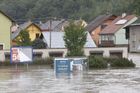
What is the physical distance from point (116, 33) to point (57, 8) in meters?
73.0

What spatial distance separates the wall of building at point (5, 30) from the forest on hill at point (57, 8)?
8079cm

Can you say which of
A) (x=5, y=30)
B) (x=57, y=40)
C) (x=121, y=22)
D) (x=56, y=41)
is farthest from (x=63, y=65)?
(x=121, y=22)

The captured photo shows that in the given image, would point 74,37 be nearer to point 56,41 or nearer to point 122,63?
point 122,63

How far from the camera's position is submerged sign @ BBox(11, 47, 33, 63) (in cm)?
4316

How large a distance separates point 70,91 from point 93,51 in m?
36.7

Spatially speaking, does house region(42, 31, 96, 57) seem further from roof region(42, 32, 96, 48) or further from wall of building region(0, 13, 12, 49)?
wall of building region(0, 13, 12, 49)

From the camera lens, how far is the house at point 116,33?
103894mm

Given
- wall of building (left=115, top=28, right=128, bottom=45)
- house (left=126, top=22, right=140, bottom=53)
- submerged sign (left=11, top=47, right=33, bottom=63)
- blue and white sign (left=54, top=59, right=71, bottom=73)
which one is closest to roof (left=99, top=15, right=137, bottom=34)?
wall of building (left=115, top=28, right=128, bottom=45)

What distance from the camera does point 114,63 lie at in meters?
47.0

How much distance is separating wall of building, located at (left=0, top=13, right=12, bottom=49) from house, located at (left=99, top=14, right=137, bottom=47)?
32306 millimetres

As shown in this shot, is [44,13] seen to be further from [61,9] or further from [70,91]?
[70,91]

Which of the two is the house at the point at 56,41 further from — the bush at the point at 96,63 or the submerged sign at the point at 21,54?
the submerged sign at the point at 21,54

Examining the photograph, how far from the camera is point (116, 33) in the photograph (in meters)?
104

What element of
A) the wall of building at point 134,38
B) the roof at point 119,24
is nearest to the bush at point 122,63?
the wall of building at point 134,38
